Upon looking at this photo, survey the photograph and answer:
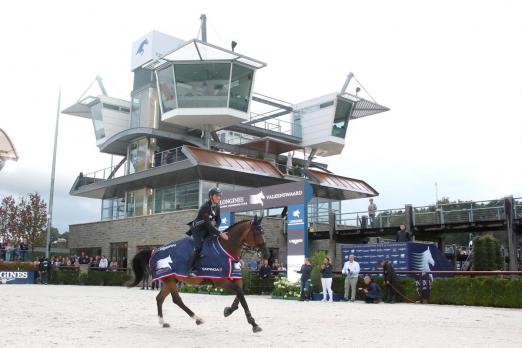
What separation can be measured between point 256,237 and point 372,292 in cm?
1155

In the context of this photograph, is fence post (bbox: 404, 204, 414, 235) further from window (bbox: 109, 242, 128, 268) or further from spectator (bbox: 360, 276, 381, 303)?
window (bbox: 109, 242, 128, 268)

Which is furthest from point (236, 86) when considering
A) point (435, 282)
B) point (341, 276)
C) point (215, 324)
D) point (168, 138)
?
point (215, 324)

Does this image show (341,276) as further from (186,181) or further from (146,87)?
(146,87)

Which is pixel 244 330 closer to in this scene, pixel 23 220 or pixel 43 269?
pixel 43 269

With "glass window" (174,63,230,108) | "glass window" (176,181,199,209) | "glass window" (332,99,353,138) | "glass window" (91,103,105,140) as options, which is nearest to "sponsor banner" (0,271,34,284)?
"glass window" (176,181,199,209)

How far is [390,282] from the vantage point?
2081cm

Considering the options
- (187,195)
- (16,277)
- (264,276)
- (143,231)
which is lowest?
(16,277)

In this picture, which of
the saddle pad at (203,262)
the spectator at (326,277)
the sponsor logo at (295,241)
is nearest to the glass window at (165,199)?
the sponsor logo at (295,241)

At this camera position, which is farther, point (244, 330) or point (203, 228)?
point (203, 228)

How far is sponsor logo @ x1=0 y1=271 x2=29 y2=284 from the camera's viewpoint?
33.8m

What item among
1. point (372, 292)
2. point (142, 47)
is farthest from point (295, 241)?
point (142, 47)

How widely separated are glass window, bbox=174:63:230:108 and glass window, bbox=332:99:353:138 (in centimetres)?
1360

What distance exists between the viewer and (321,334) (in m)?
9.54

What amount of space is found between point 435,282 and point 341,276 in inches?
172
